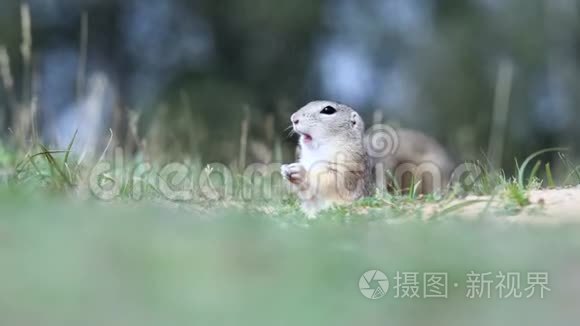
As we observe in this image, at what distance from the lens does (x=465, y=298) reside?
2.72 meters

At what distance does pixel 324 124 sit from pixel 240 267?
2.42m

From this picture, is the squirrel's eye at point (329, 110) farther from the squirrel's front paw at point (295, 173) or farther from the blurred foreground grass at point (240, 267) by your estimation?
the blurred foreground grass at point (240, 267)

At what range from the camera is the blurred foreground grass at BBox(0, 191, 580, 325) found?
239cm

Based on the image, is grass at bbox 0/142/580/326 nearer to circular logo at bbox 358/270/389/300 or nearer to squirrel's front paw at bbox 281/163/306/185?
circular logo at bbox 358/270/389/300

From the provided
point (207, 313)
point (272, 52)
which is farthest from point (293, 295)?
point (272, 52)

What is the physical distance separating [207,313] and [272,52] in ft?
44.9

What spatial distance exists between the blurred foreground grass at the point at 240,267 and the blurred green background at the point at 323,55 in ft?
35.0

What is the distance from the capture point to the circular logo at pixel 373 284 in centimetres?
276

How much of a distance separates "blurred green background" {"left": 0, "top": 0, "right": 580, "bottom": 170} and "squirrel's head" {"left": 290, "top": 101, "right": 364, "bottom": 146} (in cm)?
870

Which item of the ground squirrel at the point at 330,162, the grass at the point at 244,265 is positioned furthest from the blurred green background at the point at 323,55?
the grass at the point at 244,265

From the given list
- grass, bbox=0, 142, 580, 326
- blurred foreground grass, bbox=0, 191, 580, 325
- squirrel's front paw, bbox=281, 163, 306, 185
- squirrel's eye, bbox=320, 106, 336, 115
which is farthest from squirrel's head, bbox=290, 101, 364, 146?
blurred foreground grass, bbox=0, 191, 580, 325

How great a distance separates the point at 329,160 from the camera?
5047 millimetres

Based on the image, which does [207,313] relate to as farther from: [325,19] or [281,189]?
[325,19]

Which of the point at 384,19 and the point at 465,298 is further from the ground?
the point at 384,19
